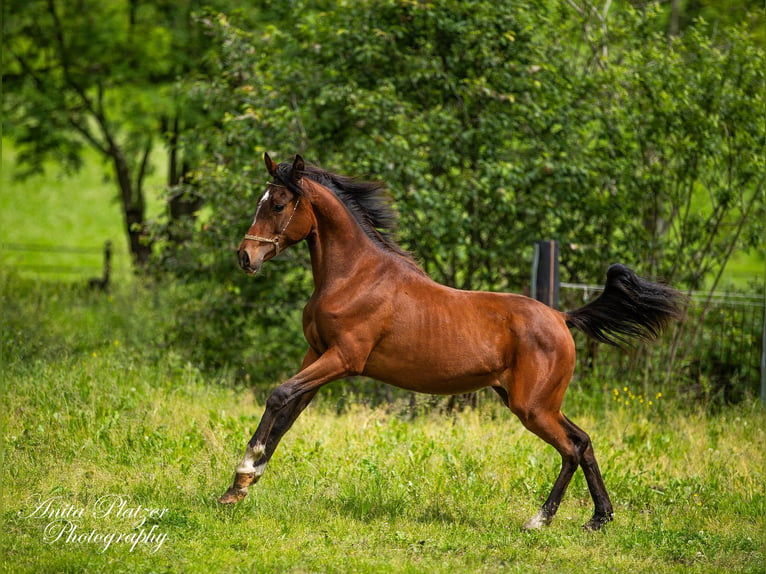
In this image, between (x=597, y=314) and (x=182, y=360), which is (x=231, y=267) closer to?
(x=182, y=360)

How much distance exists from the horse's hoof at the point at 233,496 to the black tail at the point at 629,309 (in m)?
2.70

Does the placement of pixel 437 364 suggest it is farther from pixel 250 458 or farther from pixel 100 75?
pixel 100 75

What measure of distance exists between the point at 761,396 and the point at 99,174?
32.5 meters

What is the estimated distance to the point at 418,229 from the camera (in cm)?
1045

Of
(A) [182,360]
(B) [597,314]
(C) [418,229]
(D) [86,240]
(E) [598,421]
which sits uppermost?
(B) [597,314]

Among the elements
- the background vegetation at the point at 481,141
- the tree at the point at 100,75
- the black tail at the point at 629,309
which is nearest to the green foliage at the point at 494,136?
the background vegetation at the point at 481,141

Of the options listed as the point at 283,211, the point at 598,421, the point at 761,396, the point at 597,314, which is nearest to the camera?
the point at 283,211

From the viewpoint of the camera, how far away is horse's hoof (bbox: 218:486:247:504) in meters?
5.87

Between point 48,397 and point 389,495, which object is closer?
point 389,495

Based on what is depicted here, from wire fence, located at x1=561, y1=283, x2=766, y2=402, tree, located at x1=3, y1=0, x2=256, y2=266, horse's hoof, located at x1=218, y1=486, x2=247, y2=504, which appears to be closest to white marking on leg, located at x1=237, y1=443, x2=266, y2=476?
horse's hoof, located at x1=218, y1=486, x2=247, y2=504

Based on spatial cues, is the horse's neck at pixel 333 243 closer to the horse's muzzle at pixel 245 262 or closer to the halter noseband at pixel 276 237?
the halter noseband at pixel 276 237

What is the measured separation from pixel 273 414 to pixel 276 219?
1.34m

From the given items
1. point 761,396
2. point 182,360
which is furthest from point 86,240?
point 761,396

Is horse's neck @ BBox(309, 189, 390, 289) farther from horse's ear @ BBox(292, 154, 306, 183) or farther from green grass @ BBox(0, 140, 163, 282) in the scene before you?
green grass @ BBox(0, 140, 163, 282)
